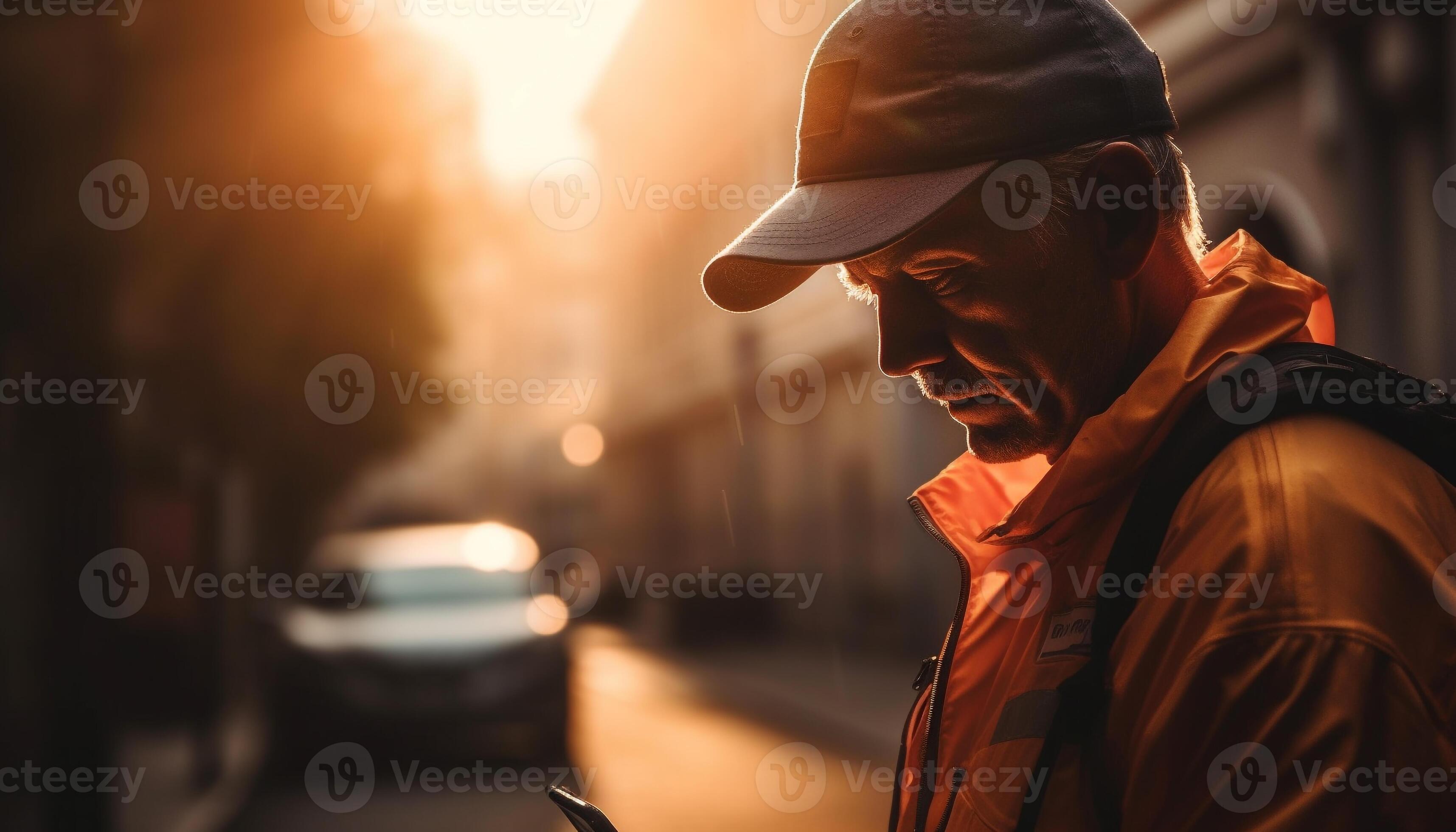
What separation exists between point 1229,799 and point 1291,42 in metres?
8.01

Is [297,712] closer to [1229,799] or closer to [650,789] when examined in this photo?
[650,789]

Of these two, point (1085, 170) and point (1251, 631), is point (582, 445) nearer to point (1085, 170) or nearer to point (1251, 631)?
point (1085, 170)

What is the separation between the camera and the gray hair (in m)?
1.28

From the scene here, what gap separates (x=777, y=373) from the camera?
21312 mm

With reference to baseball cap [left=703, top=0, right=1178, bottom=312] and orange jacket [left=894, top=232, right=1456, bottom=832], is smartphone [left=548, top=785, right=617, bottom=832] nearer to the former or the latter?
orange jacket [left=894, top=232, right=1456, bottom=832]

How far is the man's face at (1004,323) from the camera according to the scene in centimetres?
135

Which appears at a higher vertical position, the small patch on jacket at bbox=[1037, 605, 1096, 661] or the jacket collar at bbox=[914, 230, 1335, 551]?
the jacket collar at bbox=[914, 230, 1335, 551]

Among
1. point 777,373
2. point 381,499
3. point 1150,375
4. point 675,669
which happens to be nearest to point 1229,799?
point 1150,375

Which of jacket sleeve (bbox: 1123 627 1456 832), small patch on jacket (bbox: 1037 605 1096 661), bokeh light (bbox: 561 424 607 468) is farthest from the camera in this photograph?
bokeh light (bbox: 561 424 607 468)

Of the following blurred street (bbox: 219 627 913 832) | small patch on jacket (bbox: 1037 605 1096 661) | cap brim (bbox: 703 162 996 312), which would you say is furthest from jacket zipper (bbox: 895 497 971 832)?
blurred street (bbox: 219 627 913 832)

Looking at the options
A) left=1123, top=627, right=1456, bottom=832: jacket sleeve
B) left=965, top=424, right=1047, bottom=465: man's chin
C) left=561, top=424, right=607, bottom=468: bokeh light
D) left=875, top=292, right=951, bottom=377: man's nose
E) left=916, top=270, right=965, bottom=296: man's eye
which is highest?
left=916, top=270, right=965, bottom=296: man's eye

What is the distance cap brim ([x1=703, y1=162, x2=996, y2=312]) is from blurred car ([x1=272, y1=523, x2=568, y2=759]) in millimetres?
7887

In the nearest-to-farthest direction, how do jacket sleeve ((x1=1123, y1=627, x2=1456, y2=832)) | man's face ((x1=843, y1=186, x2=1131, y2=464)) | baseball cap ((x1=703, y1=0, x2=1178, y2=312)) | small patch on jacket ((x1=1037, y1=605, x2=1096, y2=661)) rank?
jacket sleeve ((x1=1123, y1=627, x2=1456, y2=832))
small patch on jacket ((x1=1037, y1=605, x2=1096, y2=661))
baseball cap ((x1=703, y1=0, x2=1178, y2=312))
man's face ((x1=843, y1=186, x2=1131, y2=464))

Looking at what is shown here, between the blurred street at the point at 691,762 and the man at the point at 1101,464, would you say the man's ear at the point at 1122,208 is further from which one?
the blurred street at the point at 691,762
